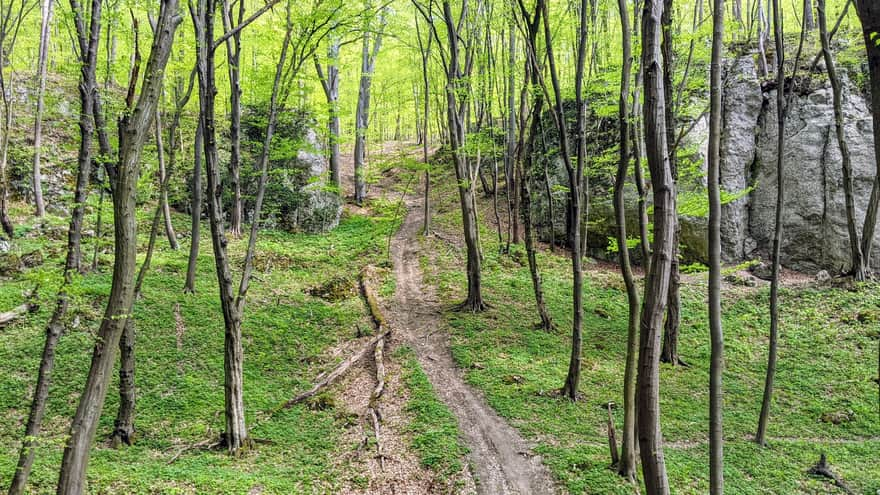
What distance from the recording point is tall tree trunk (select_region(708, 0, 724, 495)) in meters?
4.60

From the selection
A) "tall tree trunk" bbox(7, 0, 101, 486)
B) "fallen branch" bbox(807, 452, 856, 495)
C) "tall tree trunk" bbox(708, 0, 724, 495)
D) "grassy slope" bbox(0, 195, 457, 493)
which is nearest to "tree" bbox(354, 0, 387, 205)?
"grassy slope" bbox(0, 195, 457, 493)

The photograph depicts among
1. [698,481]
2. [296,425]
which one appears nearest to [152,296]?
[296,425]

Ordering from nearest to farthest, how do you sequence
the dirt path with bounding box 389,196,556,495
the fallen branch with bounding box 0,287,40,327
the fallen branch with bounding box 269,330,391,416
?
the dirt path with bounding box 389,196,556,495
the fallen branch with bounding box 269,330,391,416
the fallen branch with bounding box 0,287,40,327

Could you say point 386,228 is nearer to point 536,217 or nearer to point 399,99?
point 536,217

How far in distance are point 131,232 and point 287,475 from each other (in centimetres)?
458

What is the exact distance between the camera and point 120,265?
155 inches

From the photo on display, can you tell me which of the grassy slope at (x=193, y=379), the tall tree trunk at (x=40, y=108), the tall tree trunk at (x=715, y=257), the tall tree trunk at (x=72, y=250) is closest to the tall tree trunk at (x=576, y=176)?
the grassy slope at (x=193, y=379)

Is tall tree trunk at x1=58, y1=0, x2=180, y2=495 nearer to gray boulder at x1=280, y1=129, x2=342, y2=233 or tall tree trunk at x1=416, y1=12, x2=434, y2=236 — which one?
tall tree trunk at x1=416, y1=12, x2=434, y2=236

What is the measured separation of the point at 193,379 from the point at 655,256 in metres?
9.38

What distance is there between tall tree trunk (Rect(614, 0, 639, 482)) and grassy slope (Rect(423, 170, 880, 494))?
0.47 meters

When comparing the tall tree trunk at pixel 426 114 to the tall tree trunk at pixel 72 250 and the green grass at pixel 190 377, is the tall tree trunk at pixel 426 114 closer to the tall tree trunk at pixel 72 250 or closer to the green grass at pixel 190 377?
the green grass at pixel 190 377

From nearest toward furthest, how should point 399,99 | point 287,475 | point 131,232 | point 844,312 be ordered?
point 131,232
point 287,475
point 844,312
point 399,99

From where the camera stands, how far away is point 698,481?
695 centimetres

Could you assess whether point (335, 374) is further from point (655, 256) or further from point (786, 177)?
point (786, 177)
